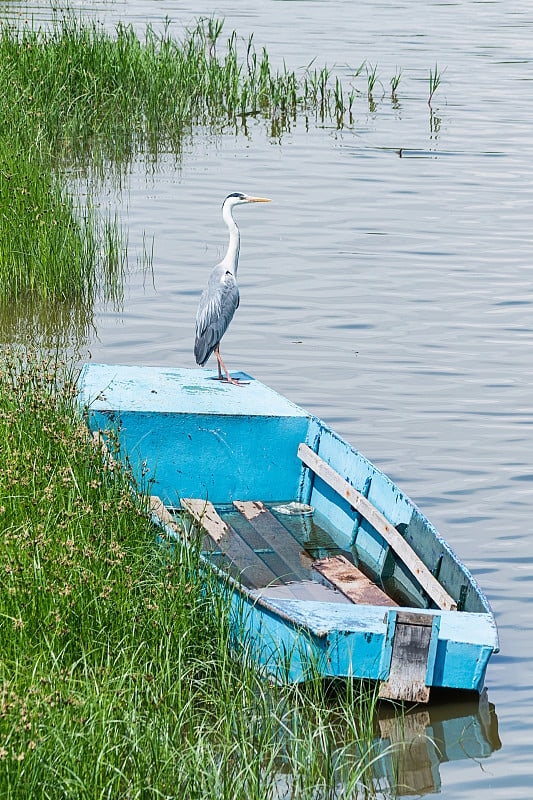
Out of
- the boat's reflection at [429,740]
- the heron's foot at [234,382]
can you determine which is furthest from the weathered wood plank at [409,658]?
the heron's foot at [234,382]

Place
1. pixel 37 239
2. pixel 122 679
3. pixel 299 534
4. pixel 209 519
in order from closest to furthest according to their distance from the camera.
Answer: pixel 122 679
pixel 209 519
pixel 299 534
pixel 37 239

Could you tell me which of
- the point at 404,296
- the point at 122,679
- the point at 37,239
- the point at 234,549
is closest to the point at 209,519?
the point at 234,549

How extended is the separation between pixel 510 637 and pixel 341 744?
134cm

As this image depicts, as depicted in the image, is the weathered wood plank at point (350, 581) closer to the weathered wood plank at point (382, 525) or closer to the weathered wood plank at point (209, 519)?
the weathered wood plank at point (382, 525)

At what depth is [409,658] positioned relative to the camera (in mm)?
5008

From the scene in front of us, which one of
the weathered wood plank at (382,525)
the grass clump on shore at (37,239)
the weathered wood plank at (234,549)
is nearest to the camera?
the weathered wood plank at (382,525)

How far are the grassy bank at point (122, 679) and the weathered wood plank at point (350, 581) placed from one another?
3.10 feet

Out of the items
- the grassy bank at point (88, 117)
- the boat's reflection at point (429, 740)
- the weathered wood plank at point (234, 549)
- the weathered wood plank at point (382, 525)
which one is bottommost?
the boat's reflection at point (429, 740)

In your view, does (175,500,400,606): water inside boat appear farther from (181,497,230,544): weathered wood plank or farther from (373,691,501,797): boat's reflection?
(373,691,501,797): boat's reflection

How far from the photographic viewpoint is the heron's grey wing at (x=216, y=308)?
27.3ft

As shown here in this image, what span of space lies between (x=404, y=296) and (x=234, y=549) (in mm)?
5620

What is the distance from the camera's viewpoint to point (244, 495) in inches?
292

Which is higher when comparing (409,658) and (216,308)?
(216,308)

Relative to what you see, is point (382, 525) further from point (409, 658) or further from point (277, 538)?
point (409, 658)
